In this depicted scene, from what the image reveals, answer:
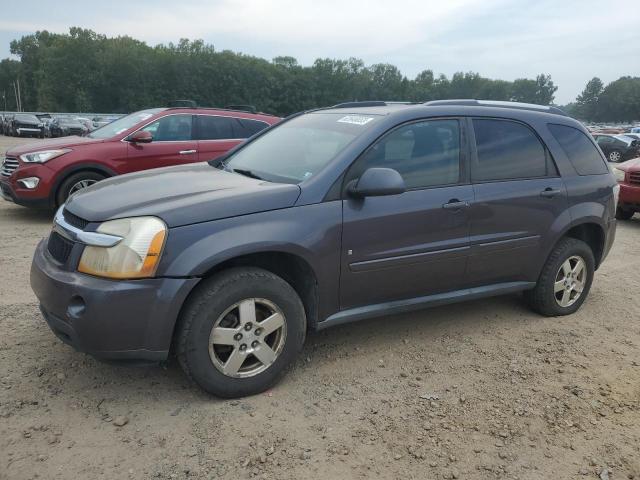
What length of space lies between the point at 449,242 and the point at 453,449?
4.77 ft

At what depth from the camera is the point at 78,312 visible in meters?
2.79

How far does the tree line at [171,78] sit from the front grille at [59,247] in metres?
86.0

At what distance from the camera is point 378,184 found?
10.7 feet

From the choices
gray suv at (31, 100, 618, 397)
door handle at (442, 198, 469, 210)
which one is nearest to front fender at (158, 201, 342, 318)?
gray suv at (31, 100, 618, 397)

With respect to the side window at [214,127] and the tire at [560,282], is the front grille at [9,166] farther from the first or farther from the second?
the tire at [560,282]

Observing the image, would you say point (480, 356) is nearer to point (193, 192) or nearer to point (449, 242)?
point (449, 242)

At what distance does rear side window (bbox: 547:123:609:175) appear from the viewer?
178 inches

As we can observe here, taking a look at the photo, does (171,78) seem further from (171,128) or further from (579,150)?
(579,150)

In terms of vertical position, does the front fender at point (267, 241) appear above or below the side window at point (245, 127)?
below

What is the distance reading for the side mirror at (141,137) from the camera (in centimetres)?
765

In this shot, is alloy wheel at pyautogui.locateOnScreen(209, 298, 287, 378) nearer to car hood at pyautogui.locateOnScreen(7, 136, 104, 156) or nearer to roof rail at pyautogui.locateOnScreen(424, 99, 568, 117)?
roof rail at pyautogui.locateOnScreen(424, 99, 568, 117)

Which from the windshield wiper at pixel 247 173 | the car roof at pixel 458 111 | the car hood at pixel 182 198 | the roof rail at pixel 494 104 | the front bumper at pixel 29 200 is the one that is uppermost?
the roof rail at pixel 494 104

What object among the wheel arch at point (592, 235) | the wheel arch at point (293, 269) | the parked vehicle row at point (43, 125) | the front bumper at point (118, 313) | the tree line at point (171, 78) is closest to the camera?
the front bumper at point (118, 313)

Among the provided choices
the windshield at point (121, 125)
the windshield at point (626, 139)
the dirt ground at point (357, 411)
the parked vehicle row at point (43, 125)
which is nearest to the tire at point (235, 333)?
the dirt ground at point (357, 411)
